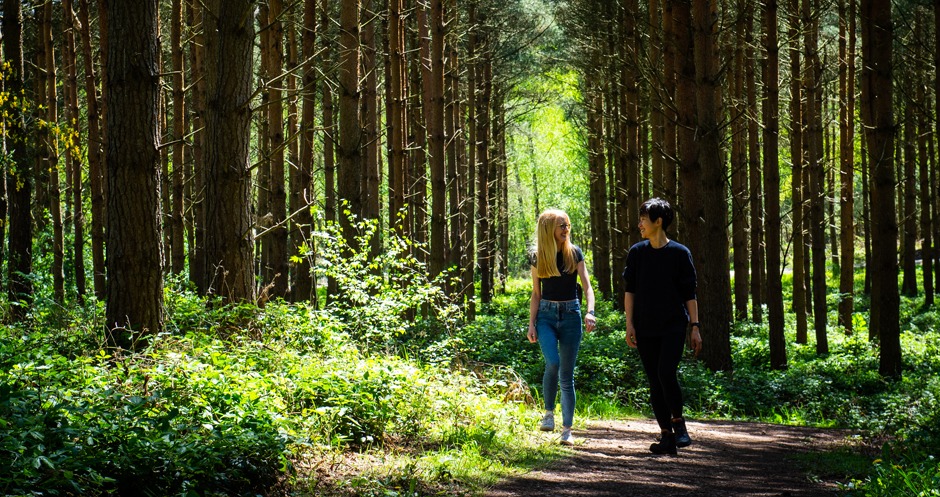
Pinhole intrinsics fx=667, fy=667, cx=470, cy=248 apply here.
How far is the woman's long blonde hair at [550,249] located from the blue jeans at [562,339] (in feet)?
0.89

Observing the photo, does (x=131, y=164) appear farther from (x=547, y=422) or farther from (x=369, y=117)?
(x=369, y=117)

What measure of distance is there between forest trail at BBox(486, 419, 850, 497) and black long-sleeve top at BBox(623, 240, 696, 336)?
102 centimetres

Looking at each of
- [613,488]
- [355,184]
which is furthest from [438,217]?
[613,488]

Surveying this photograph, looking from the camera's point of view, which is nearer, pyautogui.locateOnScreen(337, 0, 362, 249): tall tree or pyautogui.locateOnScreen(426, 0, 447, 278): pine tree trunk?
pyautogui.locateOnScreen(337, 0, 362, 249): tall tree

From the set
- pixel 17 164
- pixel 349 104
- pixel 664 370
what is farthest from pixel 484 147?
pixel 664 370

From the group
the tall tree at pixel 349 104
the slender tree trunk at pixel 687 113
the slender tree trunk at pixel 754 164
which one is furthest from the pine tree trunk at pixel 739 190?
the tall tree at pixel 349 104

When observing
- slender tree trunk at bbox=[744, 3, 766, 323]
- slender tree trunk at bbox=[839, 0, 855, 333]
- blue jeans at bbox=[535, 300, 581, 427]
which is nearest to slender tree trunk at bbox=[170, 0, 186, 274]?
blue jeans at bbox=[535, 300, 581, 427]

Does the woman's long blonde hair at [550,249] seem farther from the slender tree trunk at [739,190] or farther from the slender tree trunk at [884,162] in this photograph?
the slender tree trunk at [739,190]

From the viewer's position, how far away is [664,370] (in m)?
5.19

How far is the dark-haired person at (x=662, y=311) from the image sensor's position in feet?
17.1

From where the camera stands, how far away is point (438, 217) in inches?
483

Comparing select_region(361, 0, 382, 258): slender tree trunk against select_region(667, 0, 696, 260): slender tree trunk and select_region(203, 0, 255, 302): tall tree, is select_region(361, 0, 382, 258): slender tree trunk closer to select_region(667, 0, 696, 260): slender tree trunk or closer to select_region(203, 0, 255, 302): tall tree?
select_region(203, 0, 255, 302): tall tree

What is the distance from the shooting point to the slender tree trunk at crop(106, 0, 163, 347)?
231 inches

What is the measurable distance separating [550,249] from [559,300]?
0.43m
